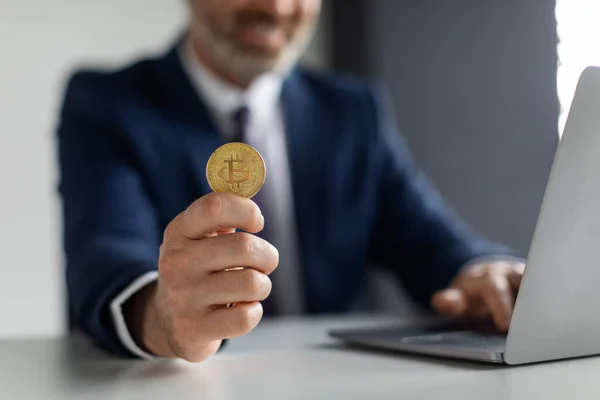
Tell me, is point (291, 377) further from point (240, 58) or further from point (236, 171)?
point (240, 58)

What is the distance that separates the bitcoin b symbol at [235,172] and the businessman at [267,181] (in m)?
0.19

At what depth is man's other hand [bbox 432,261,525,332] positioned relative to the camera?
83cm

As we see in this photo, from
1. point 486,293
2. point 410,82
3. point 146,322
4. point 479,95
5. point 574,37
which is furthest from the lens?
point 410,82

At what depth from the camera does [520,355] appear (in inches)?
22.4

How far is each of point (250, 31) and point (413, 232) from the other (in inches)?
21.4

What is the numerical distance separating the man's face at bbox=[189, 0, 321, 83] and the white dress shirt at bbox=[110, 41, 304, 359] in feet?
0.14

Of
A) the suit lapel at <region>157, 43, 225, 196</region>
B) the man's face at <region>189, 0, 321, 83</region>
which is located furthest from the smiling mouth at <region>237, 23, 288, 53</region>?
the suit lapel at <region>157, 43, 225, 196</region>

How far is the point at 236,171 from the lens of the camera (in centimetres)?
55

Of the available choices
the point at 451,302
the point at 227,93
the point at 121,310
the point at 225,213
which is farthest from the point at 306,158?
the point at 225,213

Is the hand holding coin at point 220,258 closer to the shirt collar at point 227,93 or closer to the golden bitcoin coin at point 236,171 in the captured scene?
the golden bitcoin coin at point 236,171

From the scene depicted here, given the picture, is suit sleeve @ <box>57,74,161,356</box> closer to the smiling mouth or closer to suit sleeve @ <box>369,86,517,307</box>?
the smiling mouth

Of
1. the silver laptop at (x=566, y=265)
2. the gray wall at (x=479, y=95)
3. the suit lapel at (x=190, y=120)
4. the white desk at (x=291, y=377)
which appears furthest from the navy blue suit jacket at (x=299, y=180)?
the gray wall at (x=479, y=95)

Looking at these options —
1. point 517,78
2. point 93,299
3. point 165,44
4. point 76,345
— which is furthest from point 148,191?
point 165,44

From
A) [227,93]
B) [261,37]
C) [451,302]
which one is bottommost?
[451,302]
